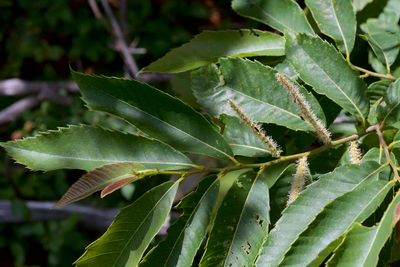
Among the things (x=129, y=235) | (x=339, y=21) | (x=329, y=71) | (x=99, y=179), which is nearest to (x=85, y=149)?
(x=99, y=179)

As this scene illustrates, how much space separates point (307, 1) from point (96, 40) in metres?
2.65

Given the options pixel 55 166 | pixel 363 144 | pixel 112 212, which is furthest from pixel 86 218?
pixel 363 144

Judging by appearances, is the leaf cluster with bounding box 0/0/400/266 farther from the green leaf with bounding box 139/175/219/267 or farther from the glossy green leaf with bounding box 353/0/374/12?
the glossy green leaf with bounding box 353/0/374/12

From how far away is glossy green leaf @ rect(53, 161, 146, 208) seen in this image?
1.88 ft

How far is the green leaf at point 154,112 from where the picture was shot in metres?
0.65

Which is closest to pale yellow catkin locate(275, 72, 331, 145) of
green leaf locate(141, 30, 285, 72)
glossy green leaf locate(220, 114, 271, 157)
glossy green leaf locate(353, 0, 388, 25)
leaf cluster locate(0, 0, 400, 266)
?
leaf cluster locate(0, 0, 400, 266)

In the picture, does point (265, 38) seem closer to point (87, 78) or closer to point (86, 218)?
point (87, 78)

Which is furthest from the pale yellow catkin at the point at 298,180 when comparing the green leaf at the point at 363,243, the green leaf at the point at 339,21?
the green leaf at the point at 339,21

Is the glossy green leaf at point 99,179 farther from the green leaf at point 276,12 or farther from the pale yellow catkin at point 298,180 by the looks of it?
the green leaf at point 276,12

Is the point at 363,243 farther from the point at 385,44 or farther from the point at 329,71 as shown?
the point at 385,44

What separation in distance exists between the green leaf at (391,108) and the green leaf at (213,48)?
0.92 feet

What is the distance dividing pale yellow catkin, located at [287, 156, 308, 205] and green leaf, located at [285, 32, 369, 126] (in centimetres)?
16

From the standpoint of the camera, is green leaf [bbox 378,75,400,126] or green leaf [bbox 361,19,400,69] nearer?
green leaf [bbox 378,75,400,126]

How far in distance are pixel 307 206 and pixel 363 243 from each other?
112 mm
